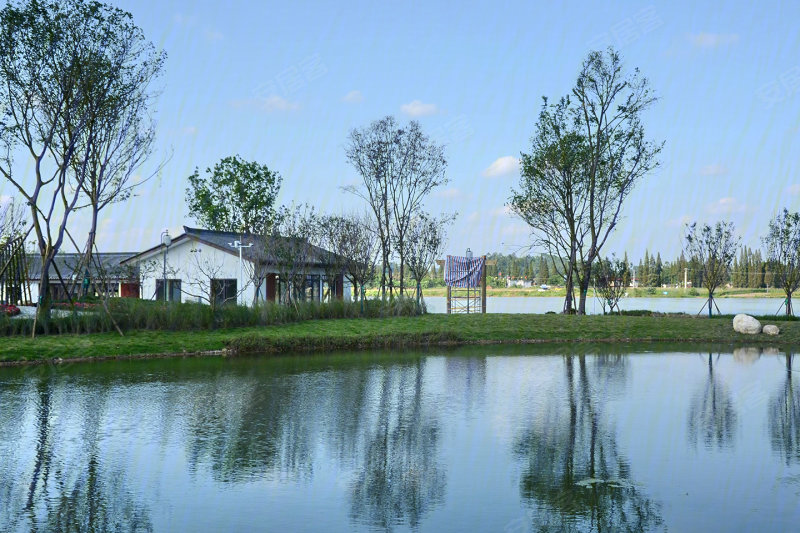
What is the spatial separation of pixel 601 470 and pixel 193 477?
460 centimetres

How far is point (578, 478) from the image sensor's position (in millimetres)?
8820

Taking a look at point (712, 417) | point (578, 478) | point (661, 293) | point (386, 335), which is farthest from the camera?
point (661, 293)

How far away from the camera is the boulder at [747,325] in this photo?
30.0 m

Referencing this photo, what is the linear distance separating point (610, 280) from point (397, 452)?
→ 33.4 meters

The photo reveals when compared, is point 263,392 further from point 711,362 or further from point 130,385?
point 711,362

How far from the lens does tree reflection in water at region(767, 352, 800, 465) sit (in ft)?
34.0

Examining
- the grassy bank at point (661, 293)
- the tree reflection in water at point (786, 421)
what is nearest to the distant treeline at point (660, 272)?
the grassy bank at point (661, 293)

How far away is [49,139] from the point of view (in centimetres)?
2511

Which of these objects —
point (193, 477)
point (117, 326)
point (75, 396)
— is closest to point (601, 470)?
point (193, 477)

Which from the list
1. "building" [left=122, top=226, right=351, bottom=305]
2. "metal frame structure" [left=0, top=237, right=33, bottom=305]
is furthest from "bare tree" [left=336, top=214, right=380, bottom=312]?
"metal frame structure" [left=0, top=237, right=33, bottom=305]

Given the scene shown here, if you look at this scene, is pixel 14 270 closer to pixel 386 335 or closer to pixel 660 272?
pixel 386 335

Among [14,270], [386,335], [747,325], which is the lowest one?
[386,335]

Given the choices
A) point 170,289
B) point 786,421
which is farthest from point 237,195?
point 786,421

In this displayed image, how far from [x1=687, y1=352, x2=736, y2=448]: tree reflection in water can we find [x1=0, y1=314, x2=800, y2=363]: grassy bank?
1213 centimetres
